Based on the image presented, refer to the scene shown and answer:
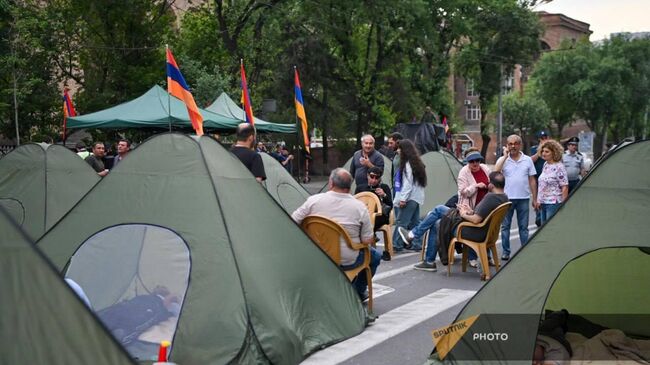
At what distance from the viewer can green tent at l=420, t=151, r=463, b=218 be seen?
15008mm

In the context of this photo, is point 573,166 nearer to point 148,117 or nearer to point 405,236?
point 405,236

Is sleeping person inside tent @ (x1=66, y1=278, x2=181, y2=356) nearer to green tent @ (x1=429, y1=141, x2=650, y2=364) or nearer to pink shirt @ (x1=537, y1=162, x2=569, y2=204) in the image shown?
green tent @ (x1=429, y1=141, x2=650, y2=364)

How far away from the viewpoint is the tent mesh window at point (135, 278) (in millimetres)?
5879

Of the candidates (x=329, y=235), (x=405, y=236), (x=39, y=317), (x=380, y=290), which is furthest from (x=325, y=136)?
(x=39, y=317)

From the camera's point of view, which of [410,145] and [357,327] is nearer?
[357,327]

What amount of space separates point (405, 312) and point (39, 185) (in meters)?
5.74

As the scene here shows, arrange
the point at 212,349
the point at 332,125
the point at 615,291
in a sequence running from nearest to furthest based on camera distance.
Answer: the point at 212,349, the point at 615,291, the point at 332,125

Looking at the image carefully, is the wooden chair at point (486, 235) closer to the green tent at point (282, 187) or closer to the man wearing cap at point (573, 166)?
the green tent at point (282, 187)

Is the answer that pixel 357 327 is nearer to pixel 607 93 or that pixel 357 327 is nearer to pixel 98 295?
pixel 98 295

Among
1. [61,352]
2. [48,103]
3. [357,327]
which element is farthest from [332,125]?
[61,352]

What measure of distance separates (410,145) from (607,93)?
4418 cm

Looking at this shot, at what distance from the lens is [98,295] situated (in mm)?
6250

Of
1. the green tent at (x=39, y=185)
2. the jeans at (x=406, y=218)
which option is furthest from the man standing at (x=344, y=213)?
the green tent at (x=39, y=185)

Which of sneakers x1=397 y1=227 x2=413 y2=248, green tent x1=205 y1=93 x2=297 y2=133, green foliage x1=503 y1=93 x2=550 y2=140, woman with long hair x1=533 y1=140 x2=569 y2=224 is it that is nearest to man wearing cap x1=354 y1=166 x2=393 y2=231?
sneakers x1=397 y1=227 x2=413 y2=248
